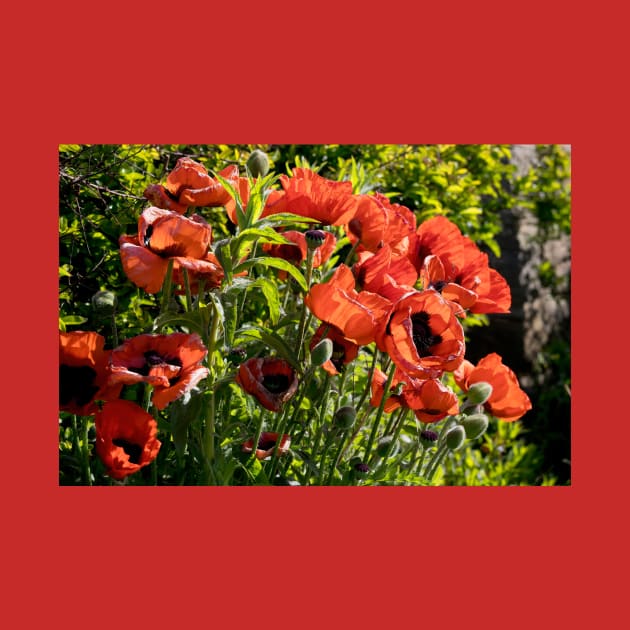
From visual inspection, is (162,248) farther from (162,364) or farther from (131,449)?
(131,449)

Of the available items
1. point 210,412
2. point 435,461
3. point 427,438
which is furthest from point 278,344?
point 435,461

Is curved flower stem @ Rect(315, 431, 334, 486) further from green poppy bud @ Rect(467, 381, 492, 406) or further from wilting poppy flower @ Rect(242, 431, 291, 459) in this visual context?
green poppy bud @ Rect(467, 381, 492, 406)

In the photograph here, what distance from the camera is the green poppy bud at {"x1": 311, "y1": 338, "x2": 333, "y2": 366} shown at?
1296 millimetres

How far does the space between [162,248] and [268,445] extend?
429mm

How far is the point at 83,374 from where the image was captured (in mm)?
1372

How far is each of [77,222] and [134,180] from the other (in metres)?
0.18

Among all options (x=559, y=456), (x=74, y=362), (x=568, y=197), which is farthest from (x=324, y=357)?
(x=568, y=197)

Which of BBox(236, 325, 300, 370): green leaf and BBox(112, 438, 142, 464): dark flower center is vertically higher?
BBox(236, 325, 300, 370): green leaf

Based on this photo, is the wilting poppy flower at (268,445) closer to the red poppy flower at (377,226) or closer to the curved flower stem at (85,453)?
the curved flower stem at (85,453)

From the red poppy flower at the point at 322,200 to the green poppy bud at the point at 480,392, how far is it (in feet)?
1.27

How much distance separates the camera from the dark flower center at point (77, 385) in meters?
1.35

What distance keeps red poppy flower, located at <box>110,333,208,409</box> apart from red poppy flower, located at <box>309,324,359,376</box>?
20 centimetres

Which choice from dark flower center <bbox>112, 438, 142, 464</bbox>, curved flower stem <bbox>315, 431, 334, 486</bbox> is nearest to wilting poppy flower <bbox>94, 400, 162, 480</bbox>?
dark flower center <bbox>112, 438, 142, 464</bbox>

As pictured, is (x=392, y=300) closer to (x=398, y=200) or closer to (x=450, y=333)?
(x=450, y=333)
